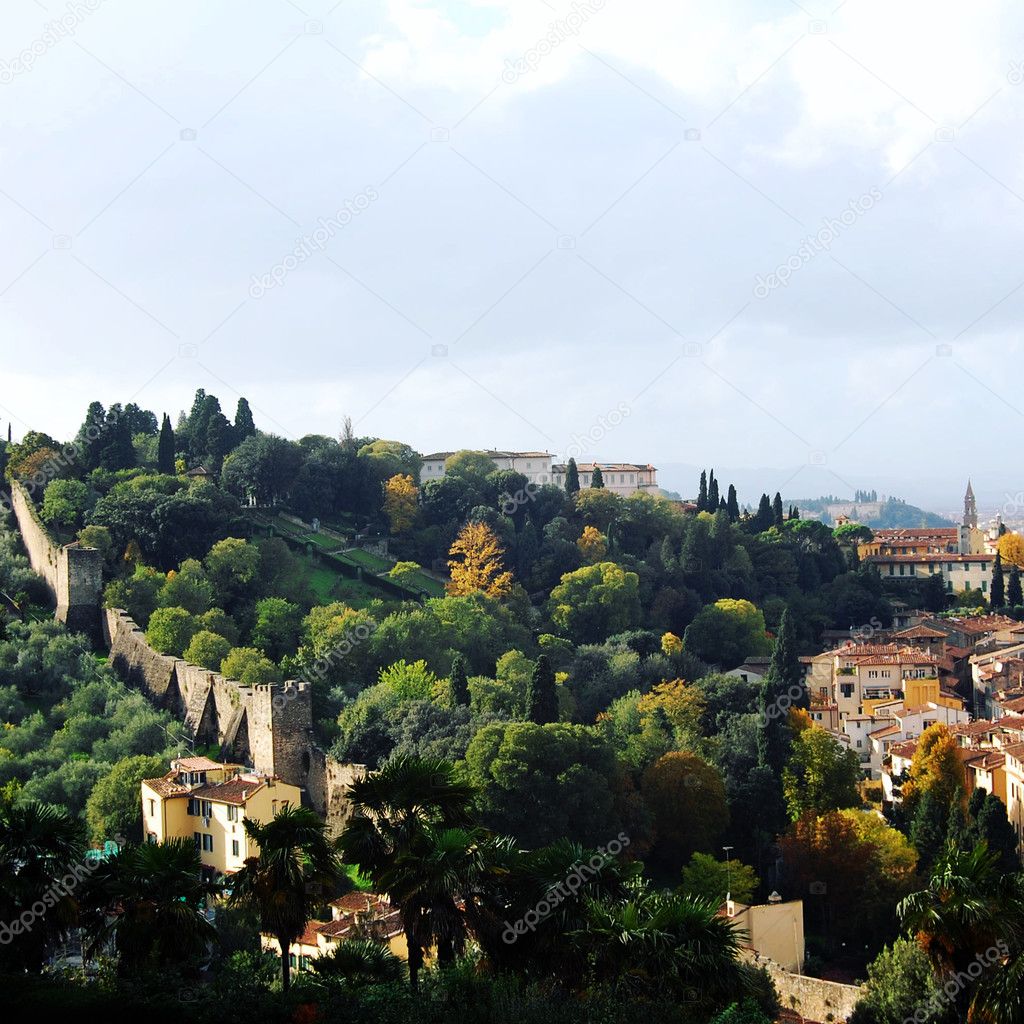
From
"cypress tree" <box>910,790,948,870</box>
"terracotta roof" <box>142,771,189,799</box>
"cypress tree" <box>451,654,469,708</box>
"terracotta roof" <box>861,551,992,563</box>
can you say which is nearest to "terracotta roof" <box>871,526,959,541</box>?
"terracotta roof" <box>861,551,992,563</box>

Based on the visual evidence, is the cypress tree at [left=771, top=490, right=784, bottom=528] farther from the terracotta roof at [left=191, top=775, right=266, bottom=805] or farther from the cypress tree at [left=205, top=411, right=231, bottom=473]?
the terracotta roof at [left=191, top=775, right=266, bottom=805]

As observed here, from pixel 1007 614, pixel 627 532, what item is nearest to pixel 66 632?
pixel 627 532

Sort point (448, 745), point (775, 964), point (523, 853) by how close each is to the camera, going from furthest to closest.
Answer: point (448, 745)
point (775, 964)
point (523, 853)

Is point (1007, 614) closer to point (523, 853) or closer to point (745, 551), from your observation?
point (745, 551)

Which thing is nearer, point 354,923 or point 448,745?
point 354,923

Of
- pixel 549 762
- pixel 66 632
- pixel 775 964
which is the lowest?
pixel 775 964

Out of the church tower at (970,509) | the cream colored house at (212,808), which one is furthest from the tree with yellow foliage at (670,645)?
the church tower at (970,509)

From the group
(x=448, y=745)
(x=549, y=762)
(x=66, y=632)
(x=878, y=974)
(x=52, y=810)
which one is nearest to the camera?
(x=52, y=810)
